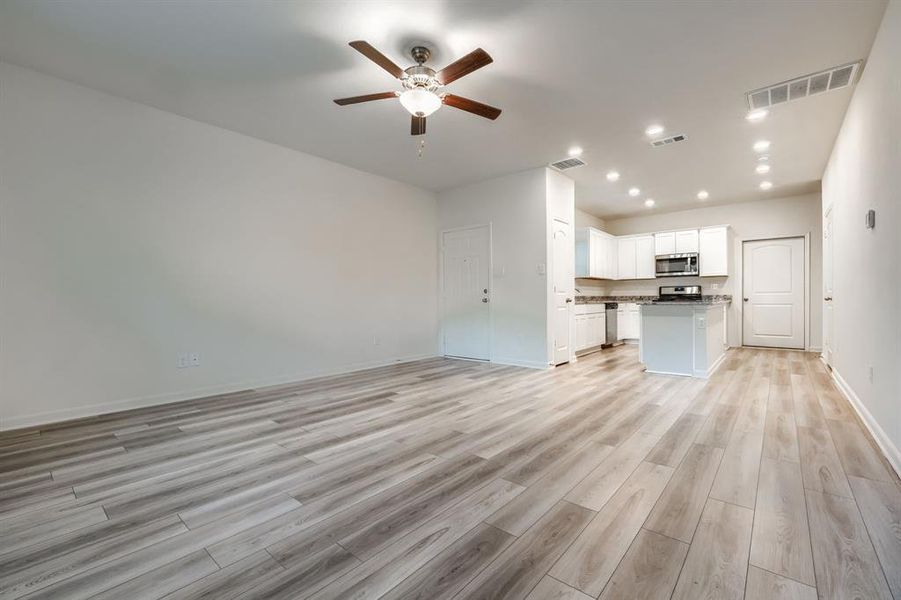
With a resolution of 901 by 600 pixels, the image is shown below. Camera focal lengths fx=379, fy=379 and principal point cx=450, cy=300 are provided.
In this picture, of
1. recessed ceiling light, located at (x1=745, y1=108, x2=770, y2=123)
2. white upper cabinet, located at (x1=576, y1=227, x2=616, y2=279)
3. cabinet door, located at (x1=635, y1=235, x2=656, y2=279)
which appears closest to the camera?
recessed ceiling light, located at (x1=745, y1=108, x2=770, y2=123)

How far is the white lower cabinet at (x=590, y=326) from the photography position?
6.46 meters

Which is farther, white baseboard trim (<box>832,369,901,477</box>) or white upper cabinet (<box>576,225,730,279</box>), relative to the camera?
white upper cabinet (<box>576,225,730,279</box>)

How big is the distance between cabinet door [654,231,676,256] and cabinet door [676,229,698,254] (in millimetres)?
71

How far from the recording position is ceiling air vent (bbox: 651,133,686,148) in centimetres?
429

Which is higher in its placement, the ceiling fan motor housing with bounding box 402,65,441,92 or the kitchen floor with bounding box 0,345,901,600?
the ceiling fan motor housing with bounding box 402,65,441,92

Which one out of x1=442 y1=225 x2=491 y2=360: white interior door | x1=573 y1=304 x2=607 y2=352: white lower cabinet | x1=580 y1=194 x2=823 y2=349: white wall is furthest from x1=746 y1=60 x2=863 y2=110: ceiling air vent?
x1=580 y1=194 x2=823 y2=349: white wall

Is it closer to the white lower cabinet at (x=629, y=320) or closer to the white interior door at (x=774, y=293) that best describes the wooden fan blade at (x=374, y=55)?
the white lower cabinet at (x=629, y=320)

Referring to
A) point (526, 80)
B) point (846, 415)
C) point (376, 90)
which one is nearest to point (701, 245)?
point (846, 415)

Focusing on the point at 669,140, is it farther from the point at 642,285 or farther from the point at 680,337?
the point at 642,285

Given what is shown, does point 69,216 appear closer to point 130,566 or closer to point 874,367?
point 130,566

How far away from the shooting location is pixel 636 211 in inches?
317

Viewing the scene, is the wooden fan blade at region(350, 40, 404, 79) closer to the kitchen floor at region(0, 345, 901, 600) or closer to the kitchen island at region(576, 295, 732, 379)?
the kitchen floor at region(0, 345, 901, 600)

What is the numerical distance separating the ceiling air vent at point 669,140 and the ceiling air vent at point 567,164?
2.95 feet

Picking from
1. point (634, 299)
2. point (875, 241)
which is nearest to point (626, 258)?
point (634, 299)
